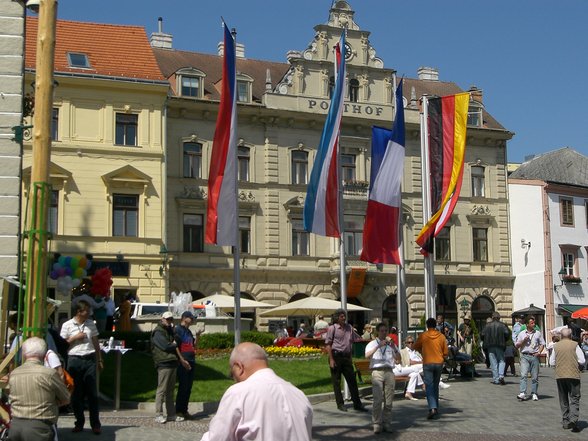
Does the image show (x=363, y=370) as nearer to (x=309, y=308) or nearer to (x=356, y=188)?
(x=309, y=308)

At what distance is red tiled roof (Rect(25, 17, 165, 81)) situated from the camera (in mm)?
39688

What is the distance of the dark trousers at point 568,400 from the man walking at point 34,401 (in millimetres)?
9693

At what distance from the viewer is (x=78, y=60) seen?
132 feet

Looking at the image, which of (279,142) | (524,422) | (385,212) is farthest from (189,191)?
(524,422)

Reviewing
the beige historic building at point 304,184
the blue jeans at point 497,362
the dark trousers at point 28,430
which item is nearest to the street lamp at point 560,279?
the beige historic building at point 304,184

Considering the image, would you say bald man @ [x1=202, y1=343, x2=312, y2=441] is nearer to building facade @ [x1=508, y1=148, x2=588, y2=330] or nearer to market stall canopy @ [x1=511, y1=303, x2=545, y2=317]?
market stall canopy @ [x1=511, y1=303, x2=545, y2=317]

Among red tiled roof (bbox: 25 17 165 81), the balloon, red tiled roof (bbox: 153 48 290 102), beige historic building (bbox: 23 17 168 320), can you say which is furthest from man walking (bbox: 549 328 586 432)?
red tiled roof (bbox: 153 48 290 102)

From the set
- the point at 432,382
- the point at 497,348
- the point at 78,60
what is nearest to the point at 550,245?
the point at 78,60

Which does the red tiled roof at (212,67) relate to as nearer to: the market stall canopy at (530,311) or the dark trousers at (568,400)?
the market stall canopy at (530,311)

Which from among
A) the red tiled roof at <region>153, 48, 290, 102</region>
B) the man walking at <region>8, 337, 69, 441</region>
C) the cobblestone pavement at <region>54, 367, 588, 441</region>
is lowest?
the cobblestone pavement at <region>54, 367, 588, 441</region>

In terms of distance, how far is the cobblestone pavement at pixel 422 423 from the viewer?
14117 millimetres

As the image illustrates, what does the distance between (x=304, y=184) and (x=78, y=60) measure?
12.1m

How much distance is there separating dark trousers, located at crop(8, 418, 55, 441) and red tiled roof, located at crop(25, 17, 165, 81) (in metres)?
31.4

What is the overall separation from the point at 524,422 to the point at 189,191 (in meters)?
28.5
